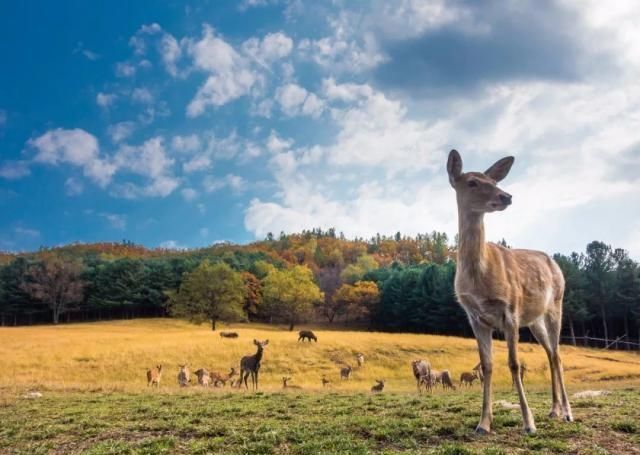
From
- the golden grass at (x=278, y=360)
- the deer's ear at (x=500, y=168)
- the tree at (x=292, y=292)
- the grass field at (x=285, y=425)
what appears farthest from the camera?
the tree at (x=292, y=292)

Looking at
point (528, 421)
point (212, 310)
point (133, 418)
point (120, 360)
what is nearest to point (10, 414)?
point (133, 418)

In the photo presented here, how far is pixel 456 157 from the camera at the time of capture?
8.62m

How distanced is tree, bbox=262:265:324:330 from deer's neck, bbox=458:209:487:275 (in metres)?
74.7

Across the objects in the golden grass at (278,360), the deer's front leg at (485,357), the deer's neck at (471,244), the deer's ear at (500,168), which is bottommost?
the golden grass at (278,360)

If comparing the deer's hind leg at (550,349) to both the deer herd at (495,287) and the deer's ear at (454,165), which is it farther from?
the deer's ear at (454,165)

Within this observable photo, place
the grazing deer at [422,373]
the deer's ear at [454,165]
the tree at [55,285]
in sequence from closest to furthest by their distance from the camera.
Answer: the deer's ear at [454,165] → the grazing deer at [422,373] → the tree at [55,285]

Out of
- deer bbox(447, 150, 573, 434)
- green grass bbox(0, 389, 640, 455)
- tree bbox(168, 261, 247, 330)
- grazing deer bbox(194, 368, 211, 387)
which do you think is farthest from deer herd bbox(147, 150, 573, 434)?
tree bbox(168, 261, 247, 330)

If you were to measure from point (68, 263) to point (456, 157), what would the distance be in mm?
105443

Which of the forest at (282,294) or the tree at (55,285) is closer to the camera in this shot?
the forest at (282,294)

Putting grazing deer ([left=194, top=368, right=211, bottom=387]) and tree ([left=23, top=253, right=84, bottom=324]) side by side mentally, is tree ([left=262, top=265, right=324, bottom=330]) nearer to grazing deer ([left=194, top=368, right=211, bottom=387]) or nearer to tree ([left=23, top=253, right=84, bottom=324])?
tree ([left=23, top=253, right=84, bottom=324])

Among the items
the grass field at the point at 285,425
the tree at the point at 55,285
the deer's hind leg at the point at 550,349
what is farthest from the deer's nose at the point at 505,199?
the tree at the point at 55,285

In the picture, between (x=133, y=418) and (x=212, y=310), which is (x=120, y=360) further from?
(x=212, y=310)

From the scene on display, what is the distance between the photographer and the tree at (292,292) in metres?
82.4

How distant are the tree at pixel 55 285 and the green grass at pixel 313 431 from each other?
301 ft
